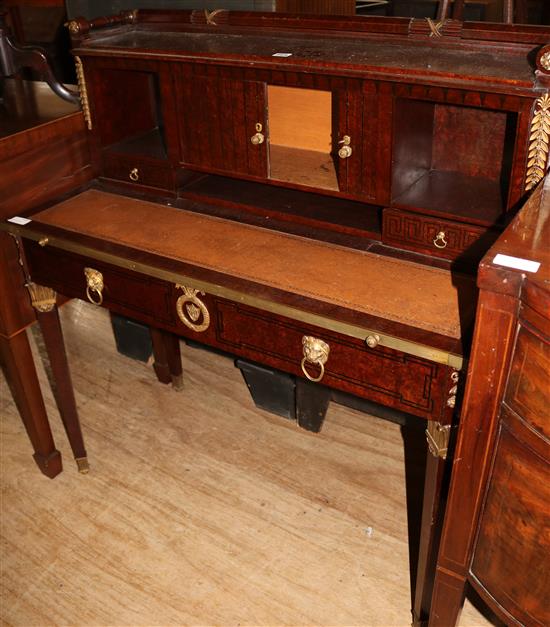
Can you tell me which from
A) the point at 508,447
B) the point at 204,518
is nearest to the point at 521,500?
the point at 508,447

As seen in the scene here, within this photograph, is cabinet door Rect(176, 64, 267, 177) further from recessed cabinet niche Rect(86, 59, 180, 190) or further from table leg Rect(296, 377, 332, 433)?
table leg Rect(296, 377, 332, 433)

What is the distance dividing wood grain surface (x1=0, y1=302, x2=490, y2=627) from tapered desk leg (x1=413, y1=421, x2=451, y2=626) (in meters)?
0.17

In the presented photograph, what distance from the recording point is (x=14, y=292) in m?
2.30

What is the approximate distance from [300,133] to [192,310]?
2.14 feet

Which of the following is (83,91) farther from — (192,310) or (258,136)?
(192,310)

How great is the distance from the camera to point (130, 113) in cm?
240

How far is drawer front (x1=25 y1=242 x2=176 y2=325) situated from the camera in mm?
1985

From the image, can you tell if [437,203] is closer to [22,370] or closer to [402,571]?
[402,571]

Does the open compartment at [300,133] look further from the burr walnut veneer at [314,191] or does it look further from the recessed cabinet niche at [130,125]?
the recessed cabinet niche at [130,125]

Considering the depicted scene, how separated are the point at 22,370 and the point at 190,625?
3.26 ft

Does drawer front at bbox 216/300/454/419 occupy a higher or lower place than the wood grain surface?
higher

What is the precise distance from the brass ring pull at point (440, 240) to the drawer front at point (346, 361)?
13.0 inches

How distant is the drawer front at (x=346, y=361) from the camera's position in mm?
1595

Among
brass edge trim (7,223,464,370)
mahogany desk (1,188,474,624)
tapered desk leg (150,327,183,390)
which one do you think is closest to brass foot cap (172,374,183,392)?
tapered desk leg (150,327,183,390)
